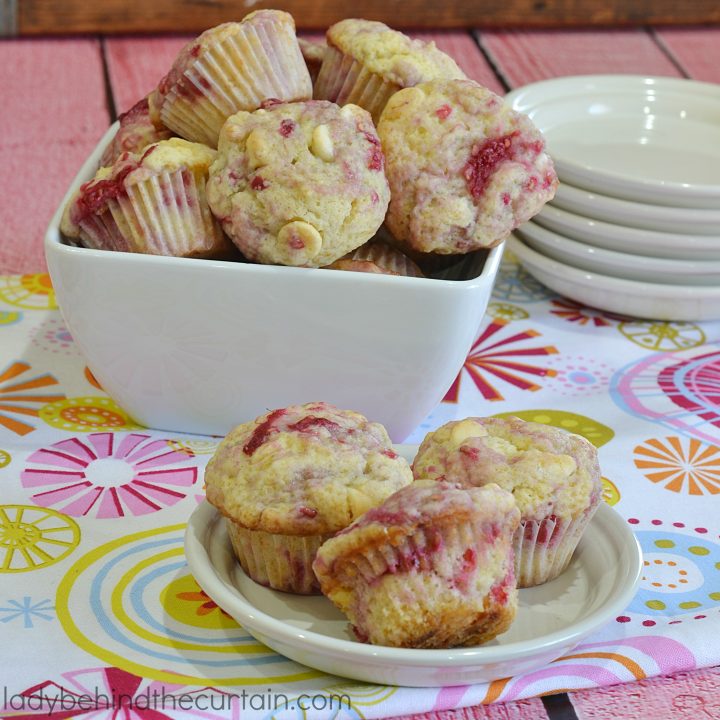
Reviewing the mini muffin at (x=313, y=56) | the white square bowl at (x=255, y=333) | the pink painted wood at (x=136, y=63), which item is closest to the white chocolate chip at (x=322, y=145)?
the white square bowl at (x=255, y=333)

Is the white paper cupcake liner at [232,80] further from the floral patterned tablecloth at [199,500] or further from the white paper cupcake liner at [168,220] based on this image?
the floral patterned tablecloth at [199,500]

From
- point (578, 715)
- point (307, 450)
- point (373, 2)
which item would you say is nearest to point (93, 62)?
point (373, 2)

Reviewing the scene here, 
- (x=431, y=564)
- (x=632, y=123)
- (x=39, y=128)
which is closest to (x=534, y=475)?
(x=431, y=564)

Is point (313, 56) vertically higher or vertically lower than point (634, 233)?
higher

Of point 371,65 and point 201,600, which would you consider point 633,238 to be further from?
point 201,600

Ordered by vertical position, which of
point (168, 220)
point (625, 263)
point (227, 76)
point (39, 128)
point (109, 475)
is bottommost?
point (39, 128)

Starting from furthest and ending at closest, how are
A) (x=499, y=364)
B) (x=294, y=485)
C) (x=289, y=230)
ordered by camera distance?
(x=499, y=364) → (x=289, y=230) → (x=294, y=485)
